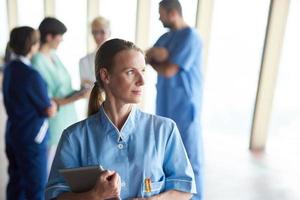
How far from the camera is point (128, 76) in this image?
3.57ft

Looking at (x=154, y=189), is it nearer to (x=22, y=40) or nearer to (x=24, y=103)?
(x=24, y=103)

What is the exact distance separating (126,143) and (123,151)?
0.09 ft

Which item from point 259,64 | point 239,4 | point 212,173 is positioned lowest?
→ point 212,173

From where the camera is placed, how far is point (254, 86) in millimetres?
3777

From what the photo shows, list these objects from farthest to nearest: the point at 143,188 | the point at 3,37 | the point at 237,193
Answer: the point at 3,37, the point at 237,193, the point at 143,188

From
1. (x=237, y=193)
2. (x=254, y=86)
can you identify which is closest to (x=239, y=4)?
(x=254, y=86)

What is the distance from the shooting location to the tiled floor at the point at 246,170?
9.20 feet

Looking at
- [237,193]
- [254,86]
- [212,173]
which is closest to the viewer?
[237,193]

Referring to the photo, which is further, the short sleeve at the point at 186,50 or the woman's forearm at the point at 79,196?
the short sleeve at the point at 186,50

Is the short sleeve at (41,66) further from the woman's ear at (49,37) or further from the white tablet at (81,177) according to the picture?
the white tablet at (81,177)

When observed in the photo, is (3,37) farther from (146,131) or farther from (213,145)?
(146,131)

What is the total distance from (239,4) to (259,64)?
68 cm

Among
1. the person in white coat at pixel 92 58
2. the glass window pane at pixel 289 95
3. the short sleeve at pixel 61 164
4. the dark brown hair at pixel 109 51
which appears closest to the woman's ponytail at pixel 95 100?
the dark brown hair at pixel 109 51

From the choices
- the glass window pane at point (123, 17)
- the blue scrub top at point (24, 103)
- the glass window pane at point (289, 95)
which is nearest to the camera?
the blue scrub top at point (24, 103)
